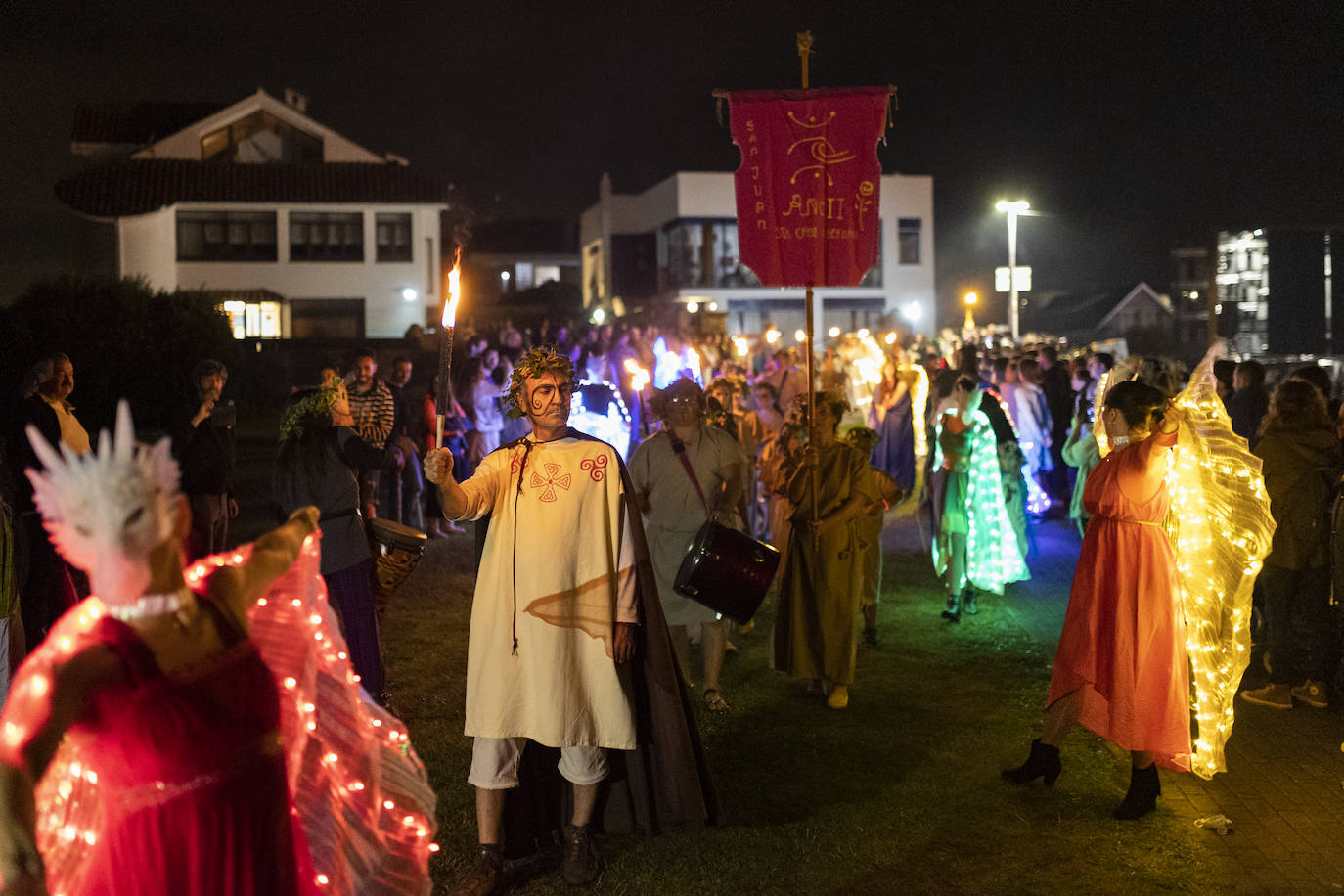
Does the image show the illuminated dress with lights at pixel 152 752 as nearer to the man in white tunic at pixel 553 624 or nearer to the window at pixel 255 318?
the man in white tunic at pixel 553 624

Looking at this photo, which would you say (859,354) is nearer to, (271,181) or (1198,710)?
(1198,710)

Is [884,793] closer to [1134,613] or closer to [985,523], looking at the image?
[1134,613]

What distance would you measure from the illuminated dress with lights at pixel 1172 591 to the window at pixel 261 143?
1648 inches

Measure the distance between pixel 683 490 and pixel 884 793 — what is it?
2.22 metres

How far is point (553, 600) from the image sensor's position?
4.81 metres

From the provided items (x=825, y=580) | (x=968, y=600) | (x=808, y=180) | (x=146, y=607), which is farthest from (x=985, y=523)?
(x=146, y=607)

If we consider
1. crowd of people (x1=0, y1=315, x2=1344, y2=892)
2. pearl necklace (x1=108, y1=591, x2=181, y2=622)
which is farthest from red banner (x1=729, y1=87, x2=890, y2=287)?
pearl necklace (x1=108, y1=591, x2=181, y2=622)

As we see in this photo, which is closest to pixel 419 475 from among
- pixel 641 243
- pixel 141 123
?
pixel 141 123

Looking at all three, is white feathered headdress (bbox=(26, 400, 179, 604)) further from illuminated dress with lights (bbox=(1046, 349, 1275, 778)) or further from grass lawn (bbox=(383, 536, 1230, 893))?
illuminated dress with lights (bbox=(1046, 349, 1275, 778))

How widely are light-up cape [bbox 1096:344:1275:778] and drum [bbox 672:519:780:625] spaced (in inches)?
80.8

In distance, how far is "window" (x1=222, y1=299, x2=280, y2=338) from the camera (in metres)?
39.9

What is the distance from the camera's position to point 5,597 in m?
5.48

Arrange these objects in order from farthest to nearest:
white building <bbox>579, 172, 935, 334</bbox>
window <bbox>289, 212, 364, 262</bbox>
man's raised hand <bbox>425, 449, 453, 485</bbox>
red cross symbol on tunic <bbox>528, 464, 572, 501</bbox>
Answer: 1. white building <bbox>579, 172, 935, 334</bbox>
2. window <bbox>289, 212, 364, 262</bbox>
3. red cross symbol on tunic <bbox>528, 464, 572, 501</bbox>
4. man's raised hand <bbox>425, 449, 453, 485</bbox>

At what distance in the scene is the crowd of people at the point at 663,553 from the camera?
4805 millimetres
